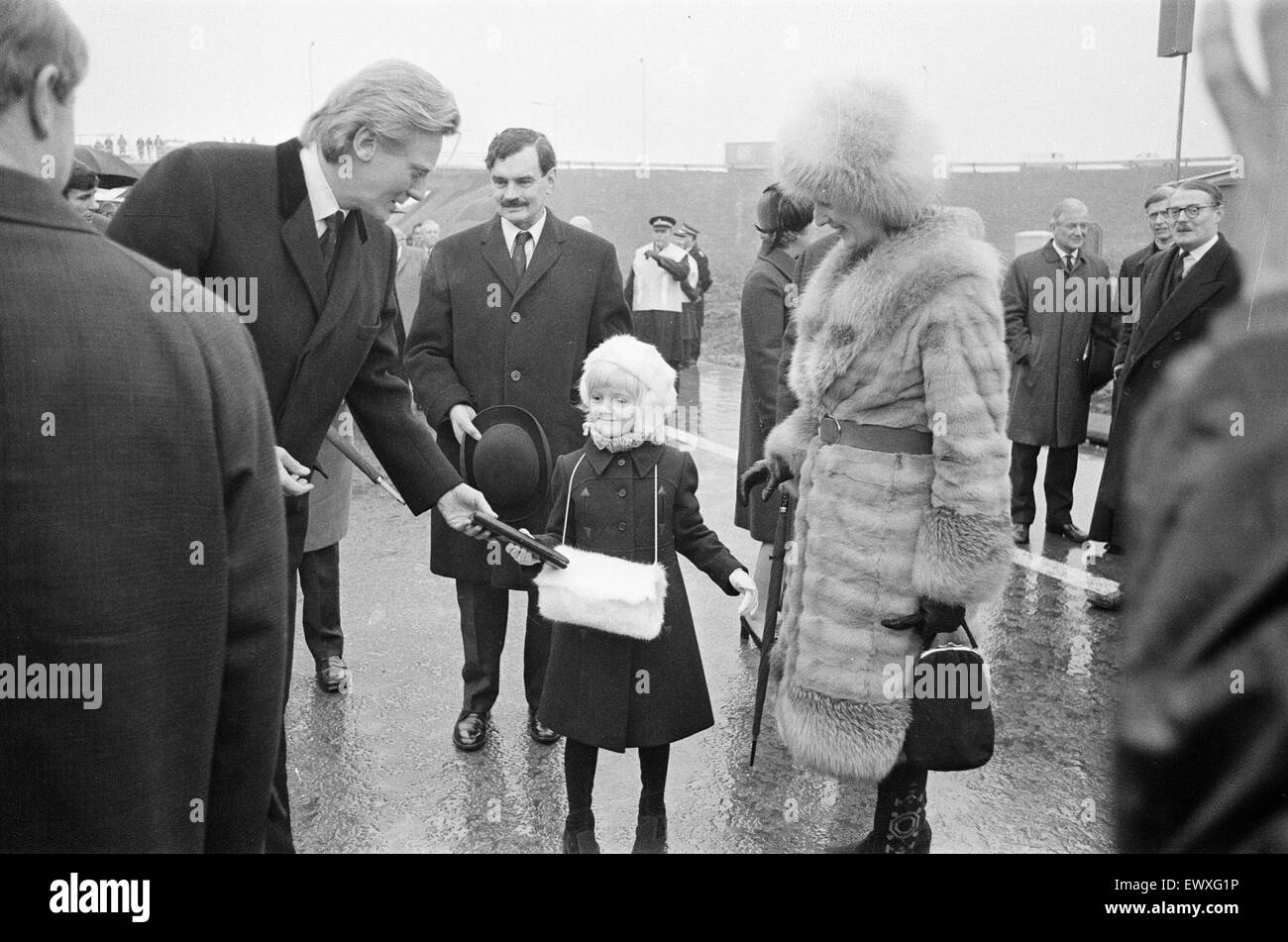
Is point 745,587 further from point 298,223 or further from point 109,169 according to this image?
point 109,169

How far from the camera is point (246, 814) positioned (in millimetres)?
1746

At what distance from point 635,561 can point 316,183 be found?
1470 mm

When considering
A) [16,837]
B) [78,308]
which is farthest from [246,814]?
[78,308]

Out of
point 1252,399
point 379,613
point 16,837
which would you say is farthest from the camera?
point 379,613

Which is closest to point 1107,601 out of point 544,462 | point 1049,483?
point 1049,483

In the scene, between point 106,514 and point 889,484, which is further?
point 889,484

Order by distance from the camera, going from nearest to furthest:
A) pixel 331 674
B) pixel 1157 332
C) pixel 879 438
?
1. pixel 879 438
2. pixel 331 674
3. pixel 1157 332

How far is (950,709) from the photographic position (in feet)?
9.78

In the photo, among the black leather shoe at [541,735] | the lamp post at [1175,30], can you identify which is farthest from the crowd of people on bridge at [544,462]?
the lamp post at [1175,30]

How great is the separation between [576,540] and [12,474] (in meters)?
2.19

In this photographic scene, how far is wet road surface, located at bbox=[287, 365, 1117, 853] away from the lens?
3.58 metres

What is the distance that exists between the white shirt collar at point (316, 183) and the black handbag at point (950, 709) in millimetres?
2056

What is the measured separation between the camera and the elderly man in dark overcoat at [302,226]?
2.66m
